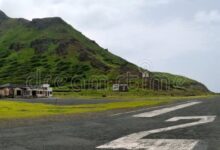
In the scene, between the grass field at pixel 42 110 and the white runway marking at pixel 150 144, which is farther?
the grass field at pixel 42 110

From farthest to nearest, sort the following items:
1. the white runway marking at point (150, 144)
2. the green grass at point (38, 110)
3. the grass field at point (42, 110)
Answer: the grass field at point (42, 110) → the green grass at point (38, 110) → the white runway marking at point (150, 144)

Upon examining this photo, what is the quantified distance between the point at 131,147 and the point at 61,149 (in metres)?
2.76

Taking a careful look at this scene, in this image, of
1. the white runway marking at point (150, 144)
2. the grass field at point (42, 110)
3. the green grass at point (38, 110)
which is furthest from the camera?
the grass field at point (42, 110)

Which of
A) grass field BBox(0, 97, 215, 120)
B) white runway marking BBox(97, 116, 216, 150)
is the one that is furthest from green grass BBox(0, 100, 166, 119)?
white runway marking BBox(97, 116, 216, 150)

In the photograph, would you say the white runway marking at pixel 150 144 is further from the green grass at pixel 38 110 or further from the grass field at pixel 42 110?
the green grass at pixel 38 110

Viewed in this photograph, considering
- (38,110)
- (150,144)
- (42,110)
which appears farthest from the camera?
(42,110)

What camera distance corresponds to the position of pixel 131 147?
16.8 m

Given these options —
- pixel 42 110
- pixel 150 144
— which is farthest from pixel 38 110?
pixel 150 144

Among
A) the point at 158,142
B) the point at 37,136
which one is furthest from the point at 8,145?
the point at 158,142

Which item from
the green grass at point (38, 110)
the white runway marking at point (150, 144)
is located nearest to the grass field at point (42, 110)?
the green grass at point (38, 110)

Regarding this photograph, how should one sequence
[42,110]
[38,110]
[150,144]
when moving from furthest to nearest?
1. [42,110]
2. [38,110]
3. [150,144]

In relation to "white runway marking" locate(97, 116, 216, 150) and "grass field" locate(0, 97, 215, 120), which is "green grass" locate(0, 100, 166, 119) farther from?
"white runway marking" locate(97, 116, 216, 150)

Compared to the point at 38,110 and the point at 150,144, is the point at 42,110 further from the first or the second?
the point at 150,144

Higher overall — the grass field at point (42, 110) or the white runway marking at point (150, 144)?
the white runway marking at point (150, 144)
